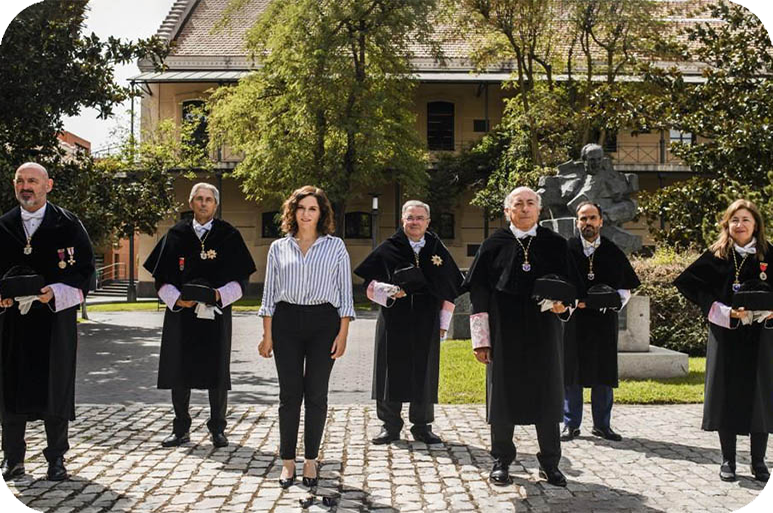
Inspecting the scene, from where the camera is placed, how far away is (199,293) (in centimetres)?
669

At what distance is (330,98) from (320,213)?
20.1 metres

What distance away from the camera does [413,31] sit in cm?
2598

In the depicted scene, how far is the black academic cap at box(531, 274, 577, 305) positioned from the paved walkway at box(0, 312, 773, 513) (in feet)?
4.23

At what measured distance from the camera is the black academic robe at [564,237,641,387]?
733 cm

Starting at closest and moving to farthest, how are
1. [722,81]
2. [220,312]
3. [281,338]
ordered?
[281,338] → [220,312] → [722,81]

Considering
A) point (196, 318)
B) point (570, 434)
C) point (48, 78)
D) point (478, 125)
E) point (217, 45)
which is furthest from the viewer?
point (478, 125)

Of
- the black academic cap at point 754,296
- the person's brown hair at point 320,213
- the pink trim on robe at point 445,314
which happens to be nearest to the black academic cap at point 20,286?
the person's brown hair at point 320,213

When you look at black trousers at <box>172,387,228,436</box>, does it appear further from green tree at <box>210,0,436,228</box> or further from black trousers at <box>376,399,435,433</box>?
green tree at <box>210,0,436,228</box>

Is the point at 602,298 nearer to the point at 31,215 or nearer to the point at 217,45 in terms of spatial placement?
the point at 31,215

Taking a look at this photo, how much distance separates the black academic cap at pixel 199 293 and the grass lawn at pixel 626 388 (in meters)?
3.50

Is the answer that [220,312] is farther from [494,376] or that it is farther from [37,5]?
[37,5]

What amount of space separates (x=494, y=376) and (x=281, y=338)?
5.05ft

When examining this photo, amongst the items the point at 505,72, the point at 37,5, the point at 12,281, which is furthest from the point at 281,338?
the point at 505,72

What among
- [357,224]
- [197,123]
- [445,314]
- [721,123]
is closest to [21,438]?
[445,314]
